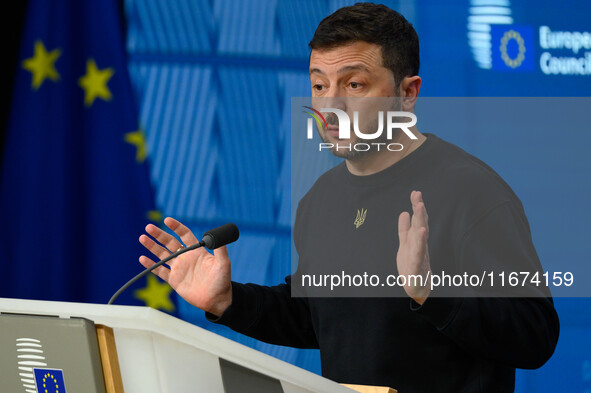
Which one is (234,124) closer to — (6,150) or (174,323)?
(6,150)

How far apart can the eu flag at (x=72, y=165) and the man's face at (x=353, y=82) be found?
4.14 feet

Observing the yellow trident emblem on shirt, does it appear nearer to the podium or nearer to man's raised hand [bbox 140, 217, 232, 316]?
man's raised hand [bbox 140, 217, 232, 316]

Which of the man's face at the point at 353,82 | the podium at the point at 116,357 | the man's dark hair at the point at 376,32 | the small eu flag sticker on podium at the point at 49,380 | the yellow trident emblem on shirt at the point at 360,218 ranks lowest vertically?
the small eu flag sticker on podium at the point at 49,380

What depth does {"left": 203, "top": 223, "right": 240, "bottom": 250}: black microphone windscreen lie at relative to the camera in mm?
1370

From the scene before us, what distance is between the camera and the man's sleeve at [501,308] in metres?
1.43

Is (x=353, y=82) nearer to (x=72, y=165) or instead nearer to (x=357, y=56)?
(x=357, y=56)

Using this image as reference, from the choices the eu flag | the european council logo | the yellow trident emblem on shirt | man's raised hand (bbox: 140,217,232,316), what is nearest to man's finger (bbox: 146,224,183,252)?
man's raised hand (bbox: 140,217,232,316)

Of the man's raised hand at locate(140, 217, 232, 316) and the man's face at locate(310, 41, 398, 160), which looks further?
the man's face at locate(310, 41, 398, 160)

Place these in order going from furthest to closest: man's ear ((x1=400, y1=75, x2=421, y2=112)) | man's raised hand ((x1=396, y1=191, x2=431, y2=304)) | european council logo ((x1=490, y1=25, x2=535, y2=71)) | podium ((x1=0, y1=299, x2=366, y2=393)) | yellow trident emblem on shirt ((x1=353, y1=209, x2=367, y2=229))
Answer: european council logo ((x1=490, y1=25, x2=535, y2=71))
man's ear ((x1=400, y1=75, x2=421, y2=112))
yellow trident emblem on shirt ((x1=353, y1=209, x2=367, y2=229))
man's raised hand ((x1=396, y1=191, x2=431, y2=304))
podium ((x1=0, y1=299, x2=366, y2=393))

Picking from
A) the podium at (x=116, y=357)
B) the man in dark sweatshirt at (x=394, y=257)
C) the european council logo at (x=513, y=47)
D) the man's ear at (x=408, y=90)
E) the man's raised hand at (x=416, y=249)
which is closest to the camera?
the podium at (x=116, y=357)

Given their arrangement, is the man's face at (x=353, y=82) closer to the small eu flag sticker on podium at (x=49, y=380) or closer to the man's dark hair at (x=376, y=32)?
the man's dark hair at (x=376, y=32)

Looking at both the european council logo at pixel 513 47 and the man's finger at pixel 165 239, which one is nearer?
the man's finger at pixel 165 239

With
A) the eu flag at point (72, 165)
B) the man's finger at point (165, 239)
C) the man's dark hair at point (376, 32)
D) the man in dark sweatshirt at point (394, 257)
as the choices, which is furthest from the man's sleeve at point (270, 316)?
the eu flag at point (72, 165)

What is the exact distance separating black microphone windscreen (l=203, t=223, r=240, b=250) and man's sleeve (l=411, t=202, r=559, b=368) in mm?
367
